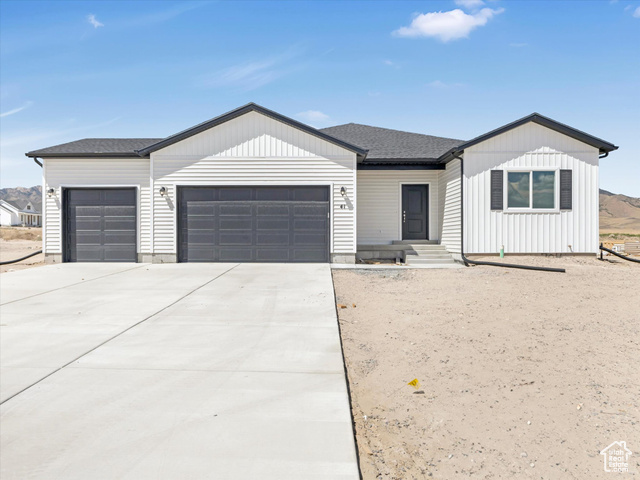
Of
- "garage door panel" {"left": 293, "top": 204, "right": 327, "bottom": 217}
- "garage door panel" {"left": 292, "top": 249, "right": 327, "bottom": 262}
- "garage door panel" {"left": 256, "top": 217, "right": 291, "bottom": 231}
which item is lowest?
"garage door panel" {"left": 292, "top": 249, "right": 327, "bottom": 262}

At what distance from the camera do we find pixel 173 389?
3711 mm

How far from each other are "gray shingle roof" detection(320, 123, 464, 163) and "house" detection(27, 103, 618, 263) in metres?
1.39

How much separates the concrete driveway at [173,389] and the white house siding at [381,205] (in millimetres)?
7577

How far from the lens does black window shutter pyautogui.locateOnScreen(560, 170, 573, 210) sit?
1283cm

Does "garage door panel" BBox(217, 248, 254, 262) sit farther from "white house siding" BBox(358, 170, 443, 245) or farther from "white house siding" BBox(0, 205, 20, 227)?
"white house siding" BBox(0, 205, 20, 227)

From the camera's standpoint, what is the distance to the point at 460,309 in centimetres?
654

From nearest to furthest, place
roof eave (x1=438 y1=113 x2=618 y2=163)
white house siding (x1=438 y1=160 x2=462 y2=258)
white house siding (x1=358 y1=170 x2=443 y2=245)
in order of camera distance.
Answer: roof eave (x1=438 y1=113 x2=618 y2=163)
white house siding (x1=438 y1=160 x2=462 y2=258)
white house siding (x1=358 y1=170 x2=443 y2=245)

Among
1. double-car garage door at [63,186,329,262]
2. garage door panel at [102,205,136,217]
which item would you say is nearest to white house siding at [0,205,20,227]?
garage door panel at [102,205,136,217]

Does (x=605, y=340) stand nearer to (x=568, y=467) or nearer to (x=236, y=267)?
(x=568, y=467)

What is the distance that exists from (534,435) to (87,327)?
5.30 metres

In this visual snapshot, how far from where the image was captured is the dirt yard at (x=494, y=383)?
2893mm

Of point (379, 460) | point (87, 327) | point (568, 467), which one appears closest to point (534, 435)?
point (568, 467)

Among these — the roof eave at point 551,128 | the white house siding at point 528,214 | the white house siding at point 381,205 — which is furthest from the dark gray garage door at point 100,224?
the white house siding at point 528,214

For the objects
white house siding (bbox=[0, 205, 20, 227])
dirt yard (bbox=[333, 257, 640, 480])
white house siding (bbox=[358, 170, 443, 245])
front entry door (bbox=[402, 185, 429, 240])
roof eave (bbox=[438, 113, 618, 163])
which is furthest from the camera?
white house siding (bbox=[0, 205, 20, 227])
